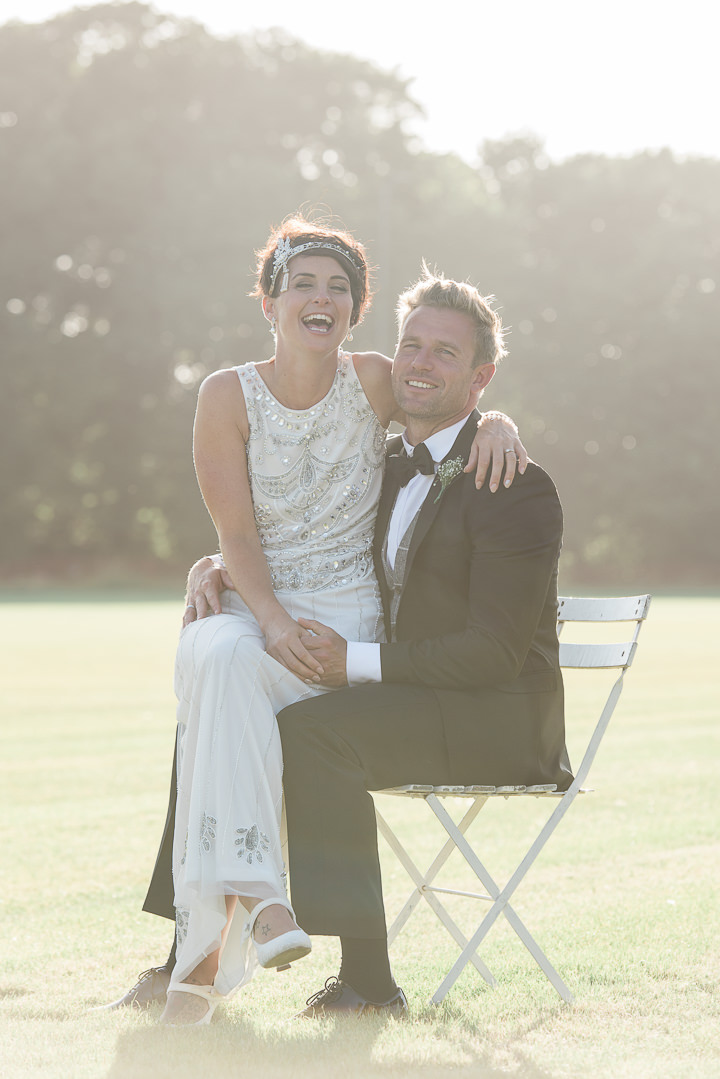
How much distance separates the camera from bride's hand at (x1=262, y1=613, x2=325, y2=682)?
3943 mm

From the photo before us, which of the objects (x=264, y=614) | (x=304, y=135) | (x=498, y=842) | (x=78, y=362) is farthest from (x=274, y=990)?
(x=304, y=135)

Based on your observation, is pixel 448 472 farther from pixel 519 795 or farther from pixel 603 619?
pixel 519 795

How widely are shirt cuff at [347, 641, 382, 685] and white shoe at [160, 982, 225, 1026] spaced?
954 mm

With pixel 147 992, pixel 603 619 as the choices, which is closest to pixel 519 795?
pixel 603 619

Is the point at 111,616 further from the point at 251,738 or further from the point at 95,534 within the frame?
the point at 251,738

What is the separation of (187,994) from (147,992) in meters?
0.29

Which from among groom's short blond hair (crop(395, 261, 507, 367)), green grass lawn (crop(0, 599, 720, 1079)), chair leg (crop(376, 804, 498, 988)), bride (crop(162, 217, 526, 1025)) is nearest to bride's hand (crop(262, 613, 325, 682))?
bride (crop(162, 217, 526, 1025))

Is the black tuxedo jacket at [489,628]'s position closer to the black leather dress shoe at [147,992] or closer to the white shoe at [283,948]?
the white shoe at [283,948]

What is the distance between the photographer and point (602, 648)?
14.5 ft

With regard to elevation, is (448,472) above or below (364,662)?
above

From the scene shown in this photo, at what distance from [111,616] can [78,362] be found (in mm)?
17145

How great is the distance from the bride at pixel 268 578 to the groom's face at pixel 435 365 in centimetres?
21

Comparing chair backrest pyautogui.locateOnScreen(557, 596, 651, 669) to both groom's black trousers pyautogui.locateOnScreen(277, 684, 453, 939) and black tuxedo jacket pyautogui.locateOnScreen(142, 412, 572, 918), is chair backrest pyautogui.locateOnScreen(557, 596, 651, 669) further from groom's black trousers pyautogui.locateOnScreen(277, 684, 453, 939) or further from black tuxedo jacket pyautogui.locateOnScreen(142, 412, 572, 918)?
groom's black trousers pyautogui.locateOnScreen(277, 684, 453, 939)

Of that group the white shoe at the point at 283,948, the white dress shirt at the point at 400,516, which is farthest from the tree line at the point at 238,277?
the white shoe at the point at 283,948
